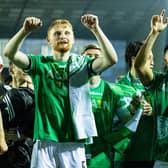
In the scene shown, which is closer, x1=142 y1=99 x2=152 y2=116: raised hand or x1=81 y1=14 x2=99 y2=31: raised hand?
x1=81 y1=14 x2=99 y2=31: raised hand

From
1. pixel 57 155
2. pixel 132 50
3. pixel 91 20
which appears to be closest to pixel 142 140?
pixel 132 50

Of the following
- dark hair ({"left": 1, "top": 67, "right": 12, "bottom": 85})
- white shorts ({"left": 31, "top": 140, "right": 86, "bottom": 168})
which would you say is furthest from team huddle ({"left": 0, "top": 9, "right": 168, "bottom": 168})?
dark hair ({"left": 1, "top": 67, "right": 12, "bottom": 85})

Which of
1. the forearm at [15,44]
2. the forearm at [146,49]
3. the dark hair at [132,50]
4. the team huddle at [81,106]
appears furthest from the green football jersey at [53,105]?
the dark hair at [132,50]

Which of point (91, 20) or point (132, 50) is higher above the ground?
point (91, 20)

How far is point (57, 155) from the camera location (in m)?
2.50

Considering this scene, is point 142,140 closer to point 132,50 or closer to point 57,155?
point 132,50

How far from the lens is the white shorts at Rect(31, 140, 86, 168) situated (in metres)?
2.49

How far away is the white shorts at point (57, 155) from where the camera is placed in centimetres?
249

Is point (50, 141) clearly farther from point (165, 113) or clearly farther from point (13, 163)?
point (165, 113)

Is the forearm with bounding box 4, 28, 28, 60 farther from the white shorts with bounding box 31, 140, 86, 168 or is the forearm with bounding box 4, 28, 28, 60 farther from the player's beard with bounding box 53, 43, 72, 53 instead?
the white shorts with bounding box 31, 140, 86, 168

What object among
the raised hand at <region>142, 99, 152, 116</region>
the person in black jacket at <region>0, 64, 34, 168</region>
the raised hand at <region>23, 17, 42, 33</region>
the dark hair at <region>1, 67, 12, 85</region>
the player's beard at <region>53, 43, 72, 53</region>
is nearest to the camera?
the raised hand at <region>23, 17, 42, 33</region>

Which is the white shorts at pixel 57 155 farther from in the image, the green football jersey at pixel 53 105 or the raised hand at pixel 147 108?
the raised hand at pixel 147 108

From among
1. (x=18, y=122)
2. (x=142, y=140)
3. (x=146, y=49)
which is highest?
(x=146, y=49)

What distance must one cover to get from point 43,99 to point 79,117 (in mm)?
169
